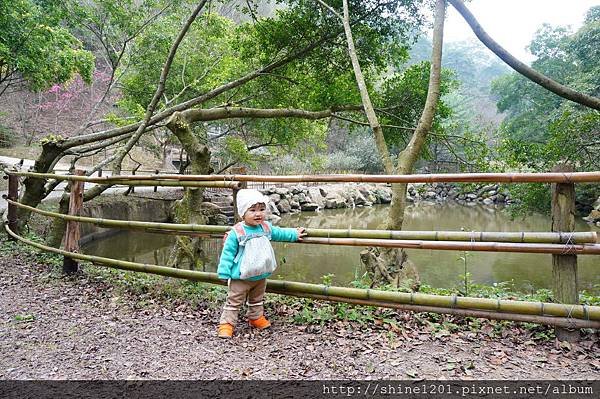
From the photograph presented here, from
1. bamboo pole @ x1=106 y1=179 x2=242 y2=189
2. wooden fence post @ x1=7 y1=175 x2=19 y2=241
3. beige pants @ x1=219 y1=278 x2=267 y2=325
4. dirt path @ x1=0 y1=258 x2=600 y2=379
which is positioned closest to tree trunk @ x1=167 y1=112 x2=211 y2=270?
bamboo pole @ x1=106 y1=179 x2=242 y2=189

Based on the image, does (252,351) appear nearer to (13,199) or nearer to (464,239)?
(464,239)

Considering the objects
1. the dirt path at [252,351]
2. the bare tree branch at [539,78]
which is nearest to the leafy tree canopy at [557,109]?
the bare tree branch at [539,78]

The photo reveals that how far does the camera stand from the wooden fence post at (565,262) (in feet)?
7.05

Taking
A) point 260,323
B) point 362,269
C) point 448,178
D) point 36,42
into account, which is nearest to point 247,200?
point 260,323

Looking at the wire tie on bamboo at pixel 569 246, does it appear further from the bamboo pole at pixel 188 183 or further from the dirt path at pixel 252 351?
the bamboo pole at pixel 188 183

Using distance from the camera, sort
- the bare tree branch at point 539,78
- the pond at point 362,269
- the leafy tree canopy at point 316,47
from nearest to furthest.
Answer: the bare tree branch at point 539,78
the leafy tree canopy at point 316,47
the pond at point 362,269

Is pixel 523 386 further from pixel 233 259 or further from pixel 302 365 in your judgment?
pixel 233 259

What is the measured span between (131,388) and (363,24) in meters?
5.43

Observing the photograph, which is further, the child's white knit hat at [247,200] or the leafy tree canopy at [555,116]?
the leafy tree canopy at [555,116]

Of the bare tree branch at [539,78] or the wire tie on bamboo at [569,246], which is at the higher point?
the bare tree branch at [539,78]

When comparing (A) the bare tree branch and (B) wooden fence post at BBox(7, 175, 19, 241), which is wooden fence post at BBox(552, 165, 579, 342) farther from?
(B) wooden fence post at BBox(7, 175, 19, 241)

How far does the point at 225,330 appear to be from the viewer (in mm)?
2428

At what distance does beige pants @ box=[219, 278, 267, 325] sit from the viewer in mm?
2457

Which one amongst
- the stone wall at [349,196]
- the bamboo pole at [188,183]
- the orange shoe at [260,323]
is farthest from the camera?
the stone wall at [349,196]
